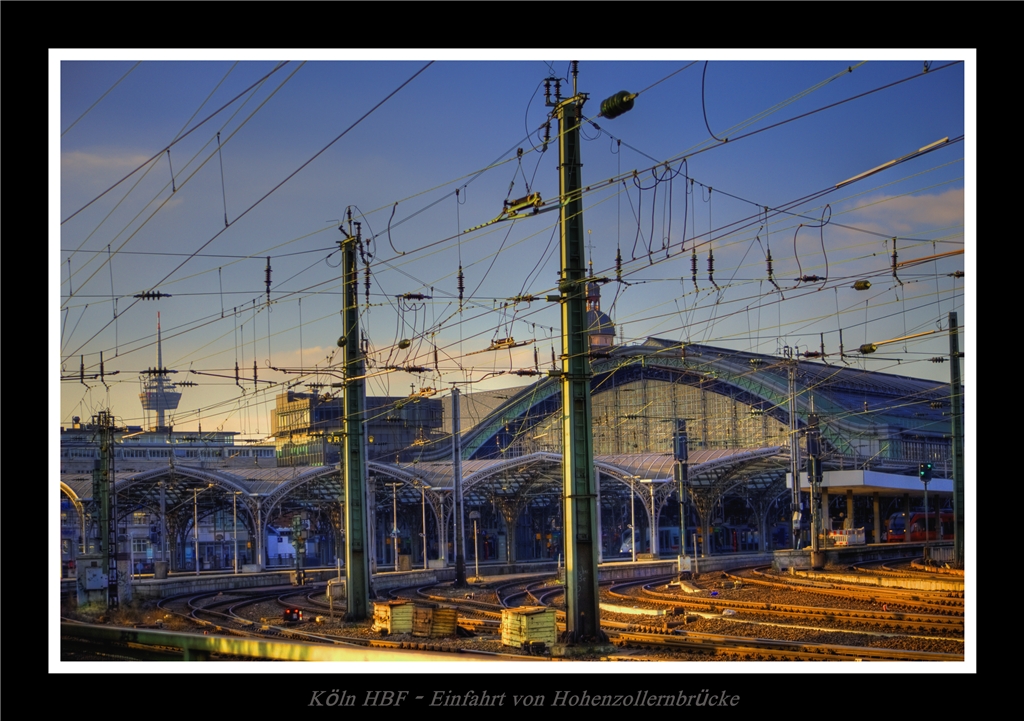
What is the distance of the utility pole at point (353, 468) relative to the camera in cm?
2708

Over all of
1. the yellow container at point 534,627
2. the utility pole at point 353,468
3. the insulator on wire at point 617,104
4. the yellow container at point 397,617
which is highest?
the insulator on wire at point 617,104

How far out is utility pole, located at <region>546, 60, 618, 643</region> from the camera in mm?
19375

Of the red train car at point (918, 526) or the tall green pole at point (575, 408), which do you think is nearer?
the tall green pole at point (575, 408)

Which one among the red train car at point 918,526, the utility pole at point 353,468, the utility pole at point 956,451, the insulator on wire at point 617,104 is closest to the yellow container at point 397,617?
the utility pole at point 353,468

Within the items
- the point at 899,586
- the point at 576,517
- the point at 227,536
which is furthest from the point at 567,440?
the point at 227,536

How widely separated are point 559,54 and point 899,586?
26.1 meters

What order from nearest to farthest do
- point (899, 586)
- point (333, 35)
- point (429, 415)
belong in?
point (333, 35) → point (899, 586) → point (429, 415)

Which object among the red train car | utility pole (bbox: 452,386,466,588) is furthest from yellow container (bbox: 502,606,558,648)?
the red train car

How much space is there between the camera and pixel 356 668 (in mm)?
13062

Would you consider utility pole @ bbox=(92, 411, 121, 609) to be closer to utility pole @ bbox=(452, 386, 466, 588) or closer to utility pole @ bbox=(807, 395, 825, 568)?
utility pole @ bbox=(452, 386, 466, 588)

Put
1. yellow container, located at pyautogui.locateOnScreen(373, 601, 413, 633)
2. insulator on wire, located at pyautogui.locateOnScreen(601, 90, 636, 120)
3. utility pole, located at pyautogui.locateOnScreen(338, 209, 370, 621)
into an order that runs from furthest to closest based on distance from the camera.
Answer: utility pole, located at pyautogui.locateOnScreen(338, 209, 370, 621) < yellow container, located at pyautogui.locateOnScreen(373, 601, 413, 633) < insulator on wire, located at pyautogui.locateOnScreen(601, 90, 636, 120)

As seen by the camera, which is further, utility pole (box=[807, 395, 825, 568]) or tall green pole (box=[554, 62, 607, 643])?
utility pole (box=[807, 395, 825, 568])

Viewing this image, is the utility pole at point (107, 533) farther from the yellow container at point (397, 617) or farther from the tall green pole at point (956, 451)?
the tall green pole at point (956, 451)
